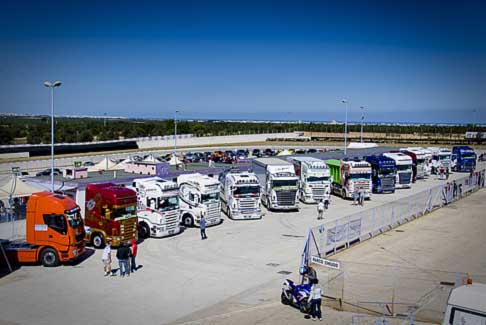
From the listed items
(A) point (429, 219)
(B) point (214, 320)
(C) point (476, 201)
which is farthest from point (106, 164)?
(B) point (214, 320)

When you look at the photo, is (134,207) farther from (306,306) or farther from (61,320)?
(306,306)

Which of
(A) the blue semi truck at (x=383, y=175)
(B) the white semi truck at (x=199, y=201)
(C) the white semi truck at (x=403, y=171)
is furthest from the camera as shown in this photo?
(C) the white semi truck at (x=403, y=171)

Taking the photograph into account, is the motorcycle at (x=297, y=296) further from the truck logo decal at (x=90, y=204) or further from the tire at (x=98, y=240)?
the truck logo decal at (x=90, y=204)

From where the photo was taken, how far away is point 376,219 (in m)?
27.5

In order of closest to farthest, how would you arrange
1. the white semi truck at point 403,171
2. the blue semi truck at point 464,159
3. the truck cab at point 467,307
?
the truck cab at point 467,307
the white semi truck at point 403,171
the blue semi truck at point 464,159

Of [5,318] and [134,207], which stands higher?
[134,207]

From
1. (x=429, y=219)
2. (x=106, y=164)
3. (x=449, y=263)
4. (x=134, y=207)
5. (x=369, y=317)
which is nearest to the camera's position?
(x=369, y=317)

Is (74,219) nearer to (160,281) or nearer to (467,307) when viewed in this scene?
(160,281)

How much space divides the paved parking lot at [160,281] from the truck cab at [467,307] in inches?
310

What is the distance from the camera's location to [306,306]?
51.9 feet

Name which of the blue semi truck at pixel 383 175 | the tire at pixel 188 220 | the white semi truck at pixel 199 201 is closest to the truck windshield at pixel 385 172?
the blue semi truck at pixel 383 175

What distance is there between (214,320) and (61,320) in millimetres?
4473

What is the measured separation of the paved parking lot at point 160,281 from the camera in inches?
638

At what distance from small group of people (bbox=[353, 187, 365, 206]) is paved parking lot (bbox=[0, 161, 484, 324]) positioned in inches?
431
